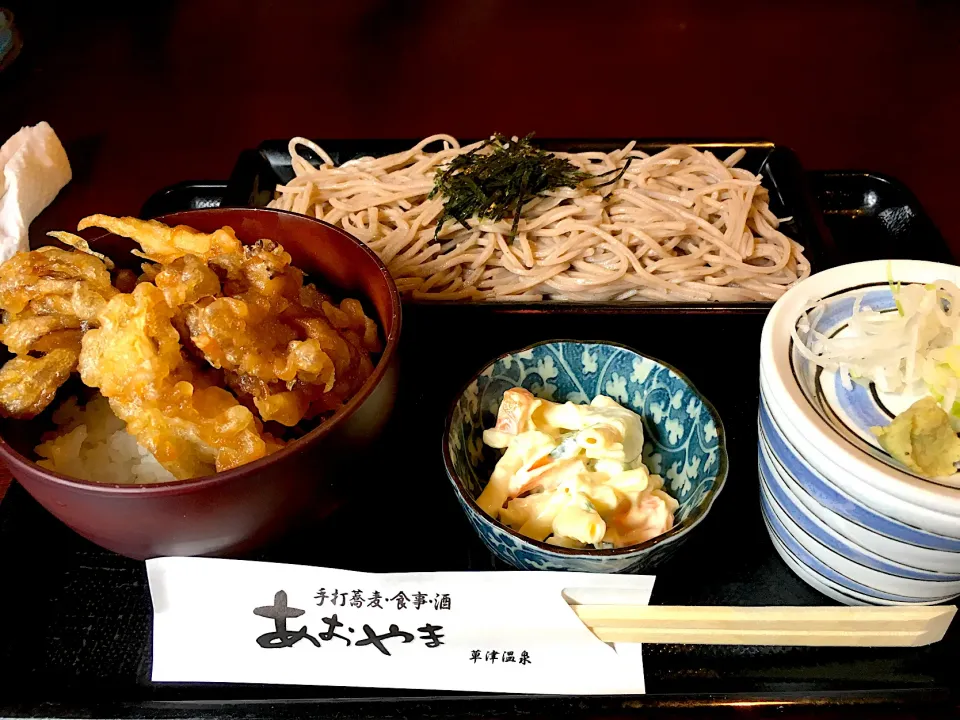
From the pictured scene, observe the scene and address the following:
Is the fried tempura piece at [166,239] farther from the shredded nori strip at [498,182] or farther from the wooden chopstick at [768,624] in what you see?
the wooden chopstick at [768,624]

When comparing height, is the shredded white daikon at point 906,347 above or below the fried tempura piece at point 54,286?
below

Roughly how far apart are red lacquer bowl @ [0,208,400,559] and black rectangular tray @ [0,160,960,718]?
0.09m

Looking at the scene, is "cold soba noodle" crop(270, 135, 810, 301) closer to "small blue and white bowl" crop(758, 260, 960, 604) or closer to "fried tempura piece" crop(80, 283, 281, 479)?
"small blue and white bowl" crop(758, 260, 960, 604)

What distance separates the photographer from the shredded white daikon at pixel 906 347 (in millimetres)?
1051

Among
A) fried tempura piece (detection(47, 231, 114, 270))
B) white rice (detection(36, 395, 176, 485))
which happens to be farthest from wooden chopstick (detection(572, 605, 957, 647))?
fried tempura piece (detection(47, 231, 114, 270))

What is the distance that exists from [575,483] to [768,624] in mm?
353

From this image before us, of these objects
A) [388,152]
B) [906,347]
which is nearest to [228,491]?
[906,347]

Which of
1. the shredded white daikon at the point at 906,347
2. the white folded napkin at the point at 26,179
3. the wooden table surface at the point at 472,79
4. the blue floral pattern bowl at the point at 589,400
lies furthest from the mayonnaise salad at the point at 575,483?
the wooden table surface at the point at 472,79

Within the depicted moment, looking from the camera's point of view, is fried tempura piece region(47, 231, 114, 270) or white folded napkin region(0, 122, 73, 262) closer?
fried tempura piece region(47, 231, 114, 270)

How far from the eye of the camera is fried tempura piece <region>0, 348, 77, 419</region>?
1086mm

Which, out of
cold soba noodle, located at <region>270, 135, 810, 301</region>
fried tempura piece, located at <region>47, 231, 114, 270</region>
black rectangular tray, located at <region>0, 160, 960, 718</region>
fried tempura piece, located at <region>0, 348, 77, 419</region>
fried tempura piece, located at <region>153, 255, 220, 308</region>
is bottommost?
black rectangular tray, located at <region>0, 160, 960, 718</region>

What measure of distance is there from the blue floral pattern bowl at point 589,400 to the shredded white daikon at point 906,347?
0.22 metres

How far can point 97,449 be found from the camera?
1.19 metres

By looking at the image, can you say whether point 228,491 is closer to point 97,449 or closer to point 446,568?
point 97,449
